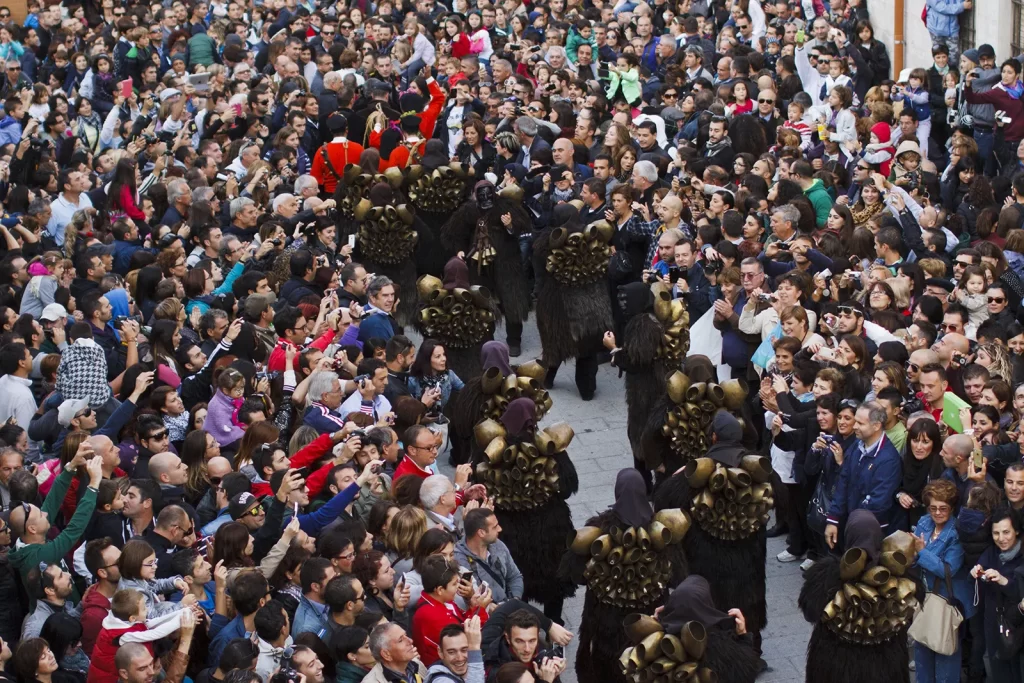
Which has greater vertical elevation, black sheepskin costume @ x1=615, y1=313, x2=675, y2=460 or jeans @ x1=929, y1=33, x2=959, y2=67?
jeans @ x1=929, y1=33, x2=959, y2=67

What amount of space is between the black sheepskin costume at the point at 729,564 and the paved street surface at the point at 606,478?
571 millimetres

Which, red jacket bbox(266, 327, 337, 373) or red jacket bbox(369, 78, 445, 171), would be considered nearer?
red jacket bbox(266, 327, 337, 373)

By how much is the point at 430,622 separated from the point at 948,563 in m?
3.16

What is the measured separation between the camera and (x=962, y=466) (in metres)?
9.71

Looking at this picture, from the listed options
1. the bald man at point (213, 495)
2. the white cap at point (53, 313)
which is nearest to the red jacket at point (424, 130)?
the white cap at point (53, 313)

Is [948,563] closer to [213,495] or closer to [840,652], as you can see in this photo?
[840,652]

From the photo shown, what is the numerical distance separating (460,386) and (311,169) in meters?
5.10

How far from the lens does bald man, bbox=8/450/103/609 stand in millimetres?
8961

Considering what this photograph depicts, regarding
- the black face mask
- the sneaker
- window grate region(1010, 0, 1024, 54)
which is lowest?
the sneaker

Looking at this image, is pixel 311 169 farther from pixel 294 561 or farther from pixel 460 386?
pixel 294 561

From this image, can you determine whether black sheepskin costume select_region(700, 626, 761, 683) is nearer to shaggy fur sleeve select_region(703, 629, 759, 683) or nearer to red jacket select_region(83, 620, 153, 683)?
shaggy fur sleeve select_region(703, 629, 759, 683)

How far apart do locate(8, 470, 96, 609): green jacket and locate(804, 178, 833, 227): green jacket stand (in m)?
7.63

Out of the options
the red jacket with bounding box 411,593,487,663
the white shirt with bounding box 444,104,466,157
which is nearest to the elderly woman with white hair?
the red jacket with bounding box 411,593,487,663

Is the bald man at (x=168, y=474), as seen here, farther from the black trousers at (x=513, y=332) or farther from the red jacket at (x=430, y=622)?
the black trousers at (x=513, y=332)
